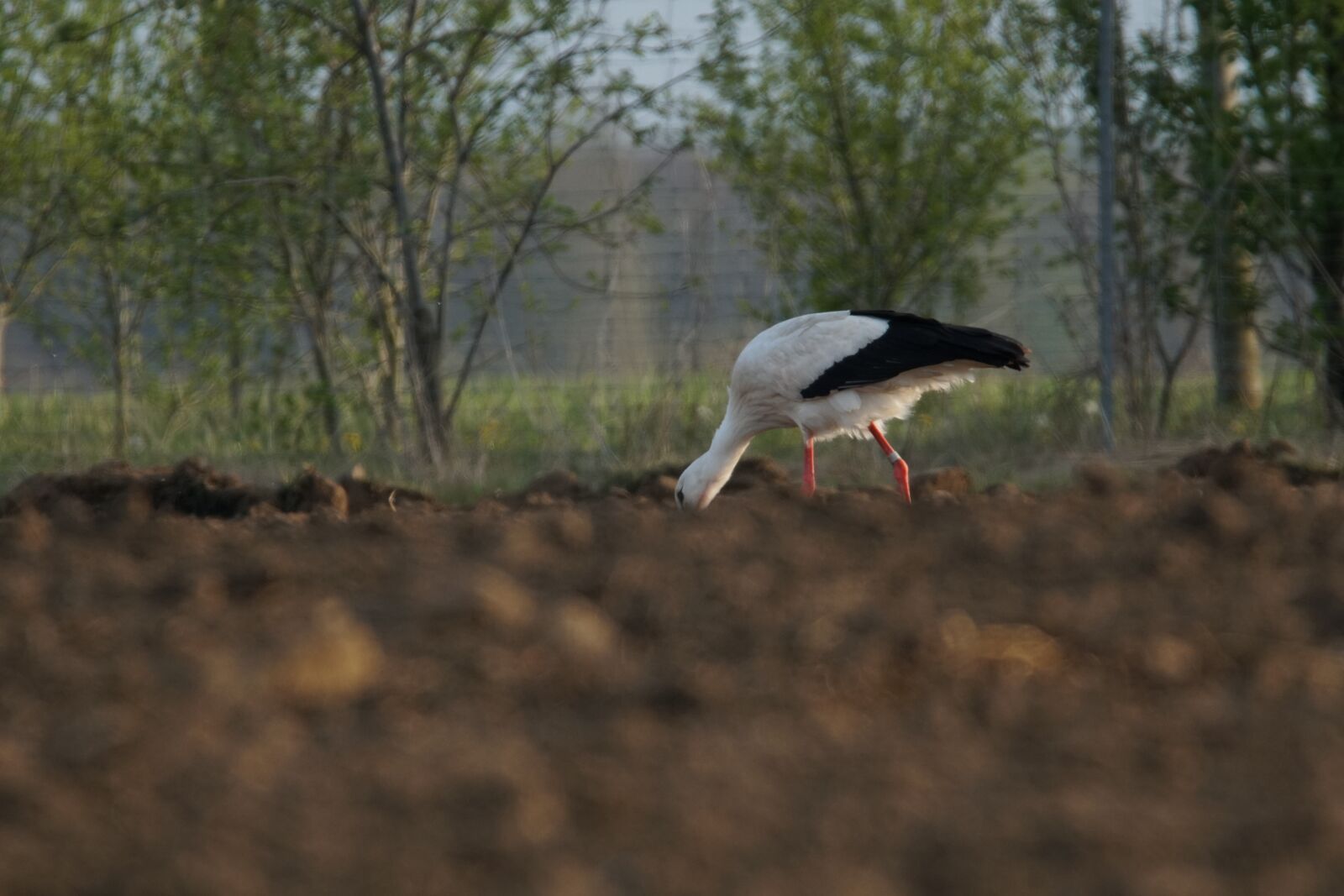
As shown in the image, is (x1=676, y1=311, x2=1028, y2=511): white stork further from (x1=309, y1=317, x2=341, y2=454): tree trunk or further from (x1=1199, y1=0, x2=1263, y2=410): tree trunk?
(x1=309, y1=317, x2=341, y2=454): tree trunk

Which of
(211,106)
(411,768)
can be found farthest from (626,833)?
(211,106)

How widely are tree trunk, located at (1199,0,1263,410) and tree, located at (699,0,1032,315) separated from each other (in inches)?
55.6

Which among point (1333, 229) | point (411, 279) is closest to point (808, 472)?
point (411, 279)

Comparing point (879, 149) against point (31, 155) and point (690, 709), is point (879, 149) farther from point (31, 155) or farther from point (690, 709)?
point (690, 709)

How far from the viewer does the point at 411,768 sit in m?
2.89

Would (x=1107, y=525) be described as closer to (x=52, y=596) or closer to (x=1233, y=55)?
(x=52, y=596)

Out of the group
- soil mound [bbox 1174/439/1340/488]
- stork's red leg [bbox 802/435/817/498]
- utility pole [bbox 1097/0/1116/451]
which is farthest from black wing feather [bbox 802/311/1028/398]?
utility pole [bbox 1097/0/1116/451]

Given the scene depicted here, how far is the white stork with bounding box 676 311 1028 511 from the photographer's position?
24.8 feet

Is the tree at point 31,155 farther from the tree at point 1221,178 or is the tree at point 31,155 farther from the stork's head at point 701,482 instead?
the tree at point 1221,178

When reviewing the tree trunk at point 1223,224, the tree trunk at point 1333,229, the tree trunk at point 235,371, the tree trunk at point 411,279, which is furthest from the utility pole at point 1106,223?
the tree trunk at point 235,371

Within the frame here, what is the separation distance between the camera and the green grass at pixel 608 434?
9398mm

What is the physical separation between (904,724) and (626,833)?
82cm

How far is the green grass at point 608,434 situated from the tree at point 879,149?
3.48 ft

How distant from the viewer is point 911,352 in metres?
7.66
